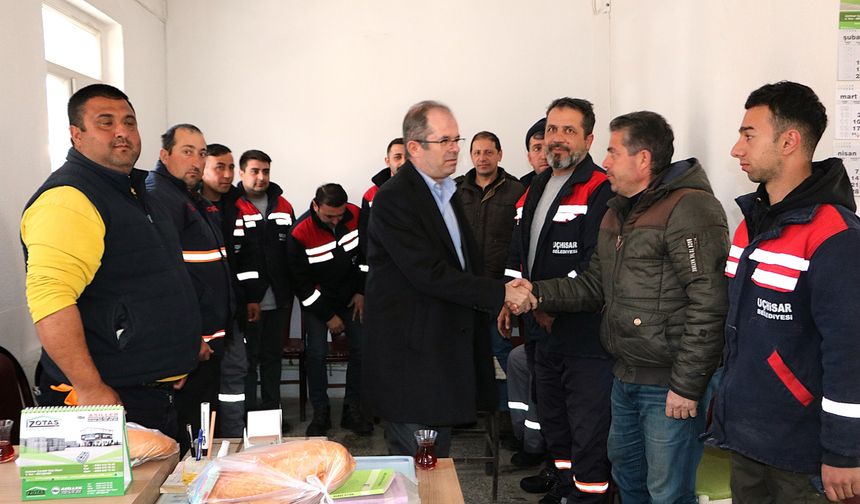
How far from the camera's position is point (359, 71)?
5.49m

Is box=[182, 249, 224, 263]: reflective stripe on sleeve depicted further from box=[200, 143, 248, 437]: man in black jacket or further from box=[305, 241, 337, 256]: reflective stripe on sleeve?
box=[305, 241, 337, 256]: reflective stripe on sleeve

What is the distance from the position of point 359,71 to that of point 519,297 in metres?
3.54

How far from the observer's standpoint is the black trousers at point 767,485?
175 centimetres

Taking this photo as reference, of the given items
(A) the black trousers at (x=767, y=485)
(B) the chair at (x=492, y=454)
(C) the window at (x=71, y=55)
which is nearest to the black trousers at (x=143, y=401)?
(B) the chair at (x=492, y=454)

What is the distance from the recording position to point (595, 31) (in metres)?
5.43

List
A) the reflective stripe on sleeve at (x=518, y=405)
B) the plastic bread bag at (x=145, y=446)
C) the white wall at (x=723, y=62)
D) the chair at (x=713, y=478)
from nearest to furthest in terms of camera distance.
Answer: the plastic bread bag at (x=145, y=446) → the white wall at (x=723, y=62) → the chair at (x=713, y=478) → the reflective stripe on sleeve at (x=518, y=405)

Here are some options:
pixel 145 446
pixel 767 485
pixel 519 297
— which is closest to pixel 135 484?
pixel 145 446

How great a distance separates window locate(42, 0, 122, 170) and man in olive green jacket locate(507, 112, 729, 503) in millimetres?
3205

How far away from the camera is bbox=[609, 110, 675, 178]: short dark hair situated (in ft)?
7.84

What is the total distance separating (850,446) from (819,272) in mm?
401

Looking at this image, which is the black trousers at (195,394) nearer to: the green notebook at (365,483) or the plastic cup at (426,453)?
the plastic cup at (426,453)

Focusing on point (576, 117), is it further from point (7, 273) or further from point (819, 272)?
point (7, 273)

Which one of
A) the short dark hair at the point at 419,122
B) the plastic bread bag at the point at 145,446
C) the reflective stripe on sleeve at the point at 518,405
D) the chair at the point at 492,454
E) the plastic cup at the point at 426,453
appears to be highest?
the short dark hair at the point at 419,122

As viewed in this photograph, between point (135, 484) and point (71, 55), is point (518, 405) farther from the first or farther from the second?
point (71, 55)
